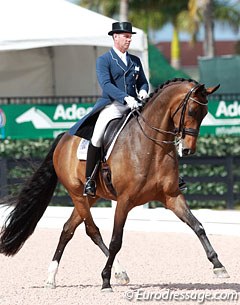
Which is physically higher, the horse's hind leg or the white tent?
the white tent

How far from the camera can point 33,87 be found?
61.5 feet

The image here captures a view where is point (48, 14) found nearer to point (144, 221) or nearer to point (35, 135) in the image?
point (35, 135)

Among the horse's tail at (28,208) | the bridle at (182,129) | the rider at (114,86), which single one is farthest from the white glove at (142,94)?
the horse's tail at (28,208)

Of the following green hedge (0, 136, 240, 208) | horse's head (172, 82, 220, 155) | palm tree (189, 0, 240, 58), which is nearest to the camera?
horse's head (172, 82, 220, 155)

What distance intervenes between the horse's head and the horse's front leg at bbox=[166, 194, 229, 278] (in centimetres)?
58

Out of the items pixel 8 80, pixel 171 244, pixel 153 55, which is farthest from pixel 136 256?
pixel 153 55

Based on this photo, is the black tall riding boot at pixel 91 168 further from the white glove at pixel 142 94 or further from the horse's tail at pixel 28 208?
the horse's tail at pixel 28 208

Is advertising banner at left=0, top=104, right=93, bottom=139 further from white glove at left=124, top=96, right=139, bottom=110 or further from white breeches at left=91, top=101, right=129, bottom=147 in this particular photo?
white glove at left=124, top=96, right=139, bottom=110

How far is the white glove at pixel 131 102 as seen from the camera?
27.8 feet

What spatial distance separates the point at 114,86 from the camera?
8648 mm

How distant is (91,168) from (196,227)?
1.23 meters

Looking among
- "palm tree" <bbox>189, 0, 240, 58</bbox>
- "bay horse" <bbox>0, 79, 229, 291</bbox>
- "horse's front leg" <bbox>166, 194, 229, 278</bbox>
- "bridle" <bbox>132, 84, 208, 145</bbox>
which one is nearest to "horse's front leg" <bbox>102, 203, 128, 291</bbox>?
"bay horse" <bbox>0, 79, 229, 291</bbox>

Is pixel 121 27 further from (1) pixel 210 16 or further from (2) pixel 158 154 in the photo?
(1) pixel 210 16

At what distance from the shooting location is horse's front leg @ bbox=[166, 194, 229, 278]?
8.07m
